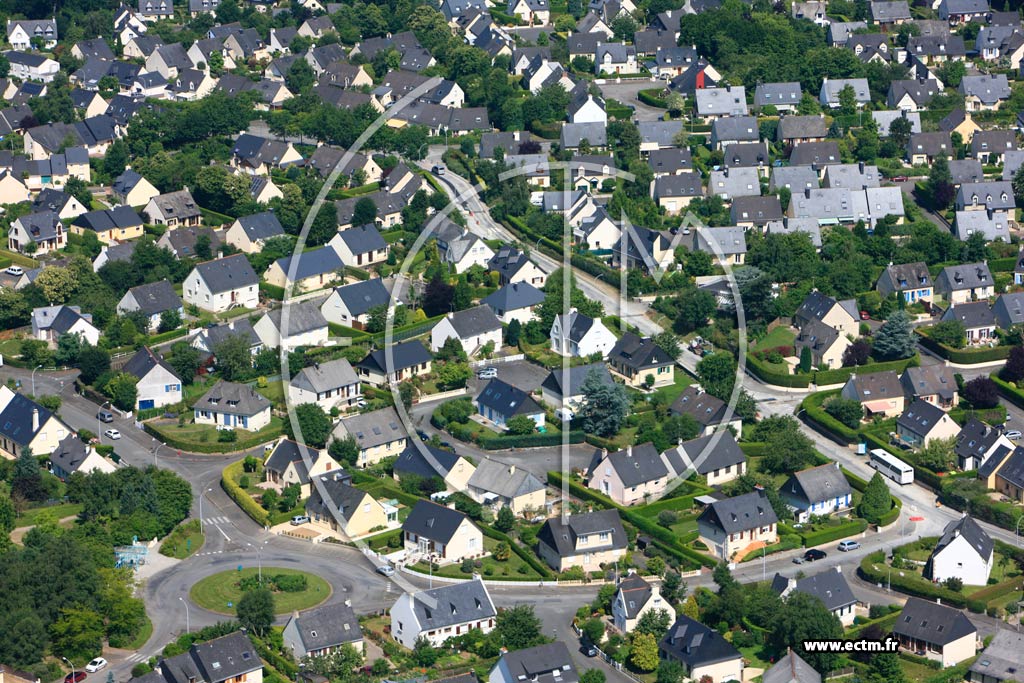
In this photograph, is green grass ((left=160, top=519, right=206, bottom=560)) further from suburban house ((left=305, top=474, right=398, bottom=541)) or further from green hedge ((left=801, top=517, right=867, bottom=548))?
green hedge ((left=801, top=517, right=867, bottom=548))

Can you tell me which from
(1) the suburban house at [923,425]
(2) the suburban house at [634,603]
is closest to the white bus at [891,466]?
(1) the suburban house at [923,425]

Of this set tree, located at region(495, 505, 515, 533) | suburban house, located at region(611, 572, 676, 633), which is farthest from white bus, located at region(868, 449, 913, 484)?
tree, located at region(495, 505, 515, 533)

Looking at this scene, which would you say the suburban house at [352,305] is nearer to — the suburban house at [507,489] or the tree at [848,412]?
the suburban house at [507,489]

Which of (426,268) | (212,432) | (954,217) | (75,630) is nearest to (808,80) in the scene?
(954,217)

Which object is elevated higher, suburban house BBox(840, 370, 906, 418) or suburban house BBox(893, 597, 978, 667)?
suburban house BBox(893, 597, 978, 667)

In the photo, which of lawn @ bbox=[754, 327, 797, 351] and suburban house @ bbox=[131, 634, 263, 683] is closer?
suburban house @ bbox=[131, 634, 263, 683]

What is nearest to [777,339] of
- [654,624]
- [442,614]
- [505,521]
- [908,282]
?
[908,282]

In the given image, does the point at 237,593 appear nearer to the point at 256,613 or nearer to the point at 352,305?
the point at 256,613
